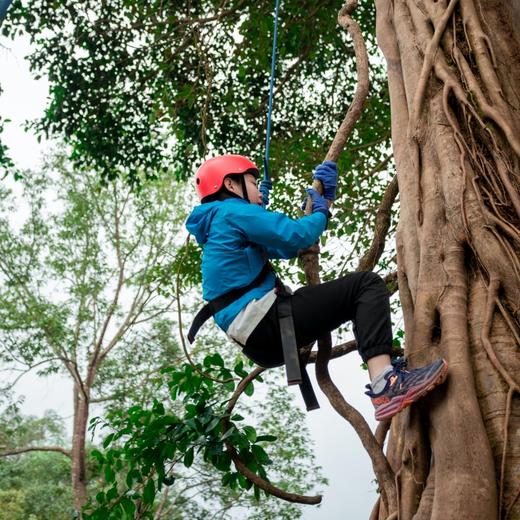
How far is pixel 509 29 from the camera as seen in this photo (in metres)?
3.45

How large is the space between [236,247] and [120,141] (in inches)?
204

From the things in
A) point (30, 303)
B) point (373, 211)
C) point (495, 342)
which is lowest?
point (495, 342)

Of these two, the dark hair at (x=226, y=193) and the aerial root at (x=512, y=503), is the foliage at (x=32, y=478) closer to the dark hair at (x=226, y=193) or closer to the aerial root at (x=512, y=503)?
the dark hair at (x=226, y=193)

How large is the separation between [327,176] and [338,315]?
521 millimetres

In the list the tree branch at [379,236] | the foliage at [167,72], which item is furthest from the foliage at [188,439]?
the foliage at [167,72]

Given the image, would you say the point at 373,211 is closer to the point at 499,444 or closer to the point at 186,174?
the point at 186,174

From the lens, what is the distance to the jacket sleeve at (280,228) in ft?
8.81

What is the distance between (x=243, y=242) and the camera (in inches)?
111

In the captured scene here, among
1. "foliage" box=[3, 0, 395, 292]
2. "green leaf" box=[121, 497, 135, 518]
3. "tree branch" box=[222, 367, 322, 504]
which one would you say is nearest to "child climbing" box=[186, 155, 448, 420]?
"tree branch" box=[222, 367, 322, 504]

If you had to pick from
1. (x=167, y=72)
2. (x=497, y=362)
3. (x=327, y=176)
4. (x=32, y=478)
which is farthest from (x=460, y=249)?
(x=32, y=478)

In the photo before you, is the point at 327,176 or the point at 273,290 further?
the point at 327,176

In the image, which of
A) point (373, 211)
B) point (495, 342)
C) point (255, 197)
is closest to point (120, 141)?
point (373, 211)

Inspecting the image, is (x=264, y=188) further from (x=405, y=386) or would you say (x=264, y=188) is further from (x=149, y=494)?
(x=149, y=494)

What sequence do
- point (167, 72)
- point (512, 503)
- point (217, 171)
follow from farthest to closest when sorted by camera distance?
point (167, 72)
point (217, 171)
point (512, 503)
